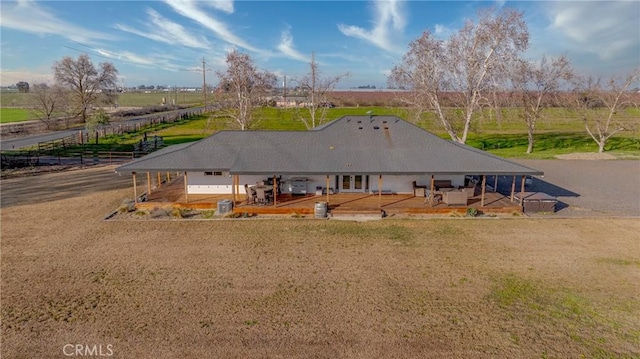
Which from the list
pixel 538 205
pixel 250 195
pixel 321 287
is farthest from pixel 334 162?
pixel 538 205

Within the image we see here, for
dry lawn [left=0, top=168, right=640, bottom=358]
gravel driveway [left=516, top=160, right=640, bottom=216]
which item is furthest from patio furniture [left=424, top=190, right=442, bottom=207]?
gravel driveway [left=516, top=160, right=640, bottom=216]

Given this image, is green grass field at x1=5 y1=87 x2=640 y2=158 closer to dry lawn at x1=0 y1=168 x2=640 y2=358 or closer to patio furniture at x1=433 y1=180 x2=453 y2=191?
patio furniture at x1=433 y1=180 x2=453 y2=191

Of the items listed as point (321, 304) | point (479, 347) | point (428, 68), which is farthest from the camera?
point (428, 68)

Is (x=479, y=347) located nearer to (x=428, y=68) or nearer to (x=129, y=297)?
(x=129, y=297)

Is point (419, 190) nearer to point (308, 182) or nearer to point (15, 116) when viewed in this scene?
point (308, 182)

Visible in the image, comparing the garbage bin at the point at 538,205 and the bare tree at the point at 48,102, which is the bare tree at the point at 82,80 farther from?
the garbage bin at the point at 538,205

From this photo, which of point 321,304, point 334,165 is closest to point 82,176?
point 334,165

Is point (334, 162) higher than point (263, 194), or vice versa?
point (334, 162)
